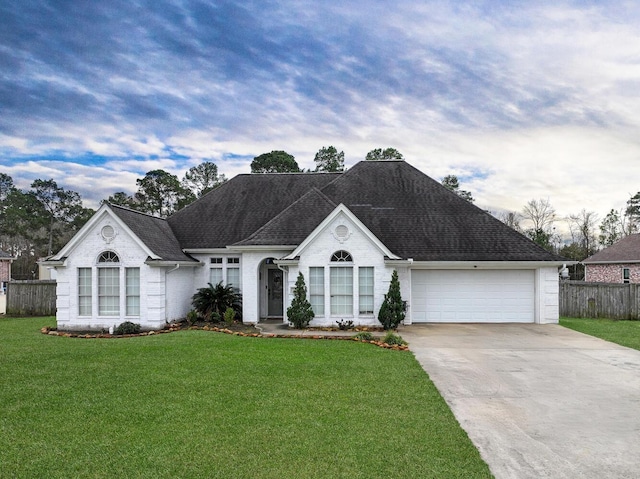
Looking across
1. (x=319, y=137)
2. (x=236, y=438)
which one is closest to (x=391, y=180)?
(x=319, y=137)

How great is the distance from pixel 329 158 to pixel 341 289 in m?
27.3

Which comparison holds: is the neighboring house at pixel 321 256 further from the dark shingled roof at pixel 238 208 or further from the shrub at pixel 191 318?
the shrub at pixel 191 318

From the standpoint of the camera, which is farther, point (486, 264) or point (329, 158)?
point (329, 158)

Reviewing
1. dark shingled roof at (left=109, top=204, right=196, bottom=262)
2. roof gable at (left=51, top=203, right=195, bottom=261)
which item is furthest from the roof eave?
roof gable at (left=51, top=203, right=195, bottom=261)

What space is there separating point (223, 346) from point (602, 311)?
18.5 metres

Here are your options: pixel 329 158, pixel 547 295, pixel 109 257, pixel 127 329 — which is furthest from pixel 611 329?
pixel 329 158

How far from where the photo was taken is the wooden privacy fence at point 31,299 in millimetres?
23141

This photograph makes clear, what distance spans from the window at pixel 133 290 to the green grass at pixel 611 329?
54.8 ft

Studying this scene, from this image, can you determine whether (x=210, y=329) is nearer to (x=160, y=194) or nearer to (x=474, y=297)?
(x=474, y=297)

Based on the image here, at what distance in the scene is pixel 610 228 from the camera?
5231cm

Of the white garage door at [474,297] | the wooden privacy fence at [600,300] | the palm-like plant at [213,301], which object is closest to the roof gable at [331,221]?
the white garage door at [474,297]

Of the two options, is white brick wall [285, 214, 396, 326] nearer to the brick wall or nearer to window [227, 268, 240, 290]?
window [227, 268, 240, 290]

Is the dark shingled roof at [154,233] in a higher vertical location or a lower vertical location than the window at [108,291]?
higher

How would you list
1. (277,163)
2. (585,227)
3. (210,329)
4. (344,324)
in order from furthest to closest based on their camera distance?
(585,227), (277,163), (344,324), (210,329)
